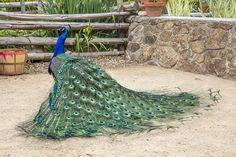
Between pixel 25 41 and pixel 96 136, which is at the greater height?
pixel 25 41

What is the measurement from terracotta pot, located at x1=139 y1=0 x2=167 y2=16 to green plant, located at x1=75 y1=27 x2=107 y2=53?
1.14 metres

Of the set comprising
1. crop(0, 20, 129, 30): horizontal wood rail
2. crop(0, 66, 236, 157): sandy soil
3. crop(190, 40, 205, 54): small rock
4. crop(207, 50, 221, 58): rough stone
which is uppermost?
crop(0, 20, 129, 30): horizontal wood rail

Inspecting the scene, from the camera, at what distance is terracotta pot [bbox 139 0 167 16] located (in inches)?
345

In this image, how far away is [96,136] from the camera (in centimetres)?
439

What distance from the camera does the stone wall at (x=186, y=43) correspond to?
769cm

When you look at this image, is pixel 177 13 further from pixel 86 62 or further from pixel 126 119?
pixel 126 119

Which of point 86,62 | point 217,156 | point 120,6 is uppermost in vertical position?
point 120,6

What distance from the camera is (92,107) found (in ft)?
15.2

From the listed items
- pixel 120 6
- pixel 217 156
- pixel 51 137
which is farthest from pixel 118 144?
pixel 120 6

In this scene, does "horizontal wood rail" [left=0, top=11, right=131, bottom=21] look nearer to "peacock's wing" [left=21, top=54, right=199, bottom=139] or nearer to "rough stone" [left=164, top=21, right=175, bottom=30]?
"rough stone" [left=164, top=21, right=175, bottom=30]

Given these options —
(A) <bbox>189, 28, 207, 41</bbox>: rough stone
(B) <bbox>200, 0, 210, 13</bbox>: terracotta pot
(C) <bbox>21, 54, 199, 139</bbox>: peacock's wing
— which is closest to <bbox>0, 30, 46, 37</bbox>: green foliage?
(A) <bbox>189, 28, 207, 41</bbox>: rough stone

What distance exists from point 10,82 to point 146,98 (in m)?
3.00

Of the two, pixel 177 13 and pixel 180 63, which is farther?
pixel 177 13

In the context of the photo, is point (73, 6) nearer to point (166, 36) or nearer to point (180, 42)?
point (166, 36)
